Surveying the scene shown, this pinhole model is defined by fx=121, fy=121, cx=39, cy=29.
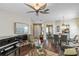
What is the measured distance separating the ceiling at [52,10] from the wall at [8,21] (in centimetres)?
5

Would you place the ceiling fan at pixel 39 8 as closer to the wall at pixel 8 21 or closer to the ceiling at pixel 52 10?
the ceiling at pixel 52 10

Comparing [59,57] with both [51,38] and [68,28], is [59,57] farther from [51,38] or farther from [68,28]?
[68,28]

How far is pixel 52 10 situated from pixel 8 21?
2.06ft

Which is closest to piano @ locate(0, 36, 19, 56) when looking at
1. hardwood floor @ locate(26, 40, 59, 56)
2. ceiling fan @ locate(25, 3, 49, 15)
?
hardwood floor @ locate(26, 40, 59, 56)

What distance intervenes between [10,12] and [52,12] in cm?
58

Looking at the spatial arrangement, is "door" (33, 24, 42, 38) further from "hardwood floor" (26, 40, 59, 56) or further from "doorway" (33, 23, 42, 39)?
"hardwood floor" (26, 40, 59, 56)

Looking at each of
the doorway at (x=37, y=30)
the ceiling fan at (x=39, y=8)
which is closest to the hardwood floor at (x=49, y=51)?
the doorway at (x=37, y=30)

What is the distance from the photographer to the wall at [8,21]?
1631 mm

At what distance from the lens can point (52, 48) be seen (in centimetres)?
A: 171

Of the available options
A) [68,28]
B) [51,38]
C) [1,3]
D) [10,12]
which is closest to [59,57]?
[51,38]

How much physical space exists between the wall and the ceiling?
0.17ft

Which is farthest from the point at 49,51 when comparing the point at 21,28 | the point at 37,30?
the point at 21,28

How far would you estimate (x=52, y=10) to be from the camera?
1.66m

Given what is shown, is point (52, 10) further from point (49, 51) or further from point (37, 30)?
point (49, 51)
